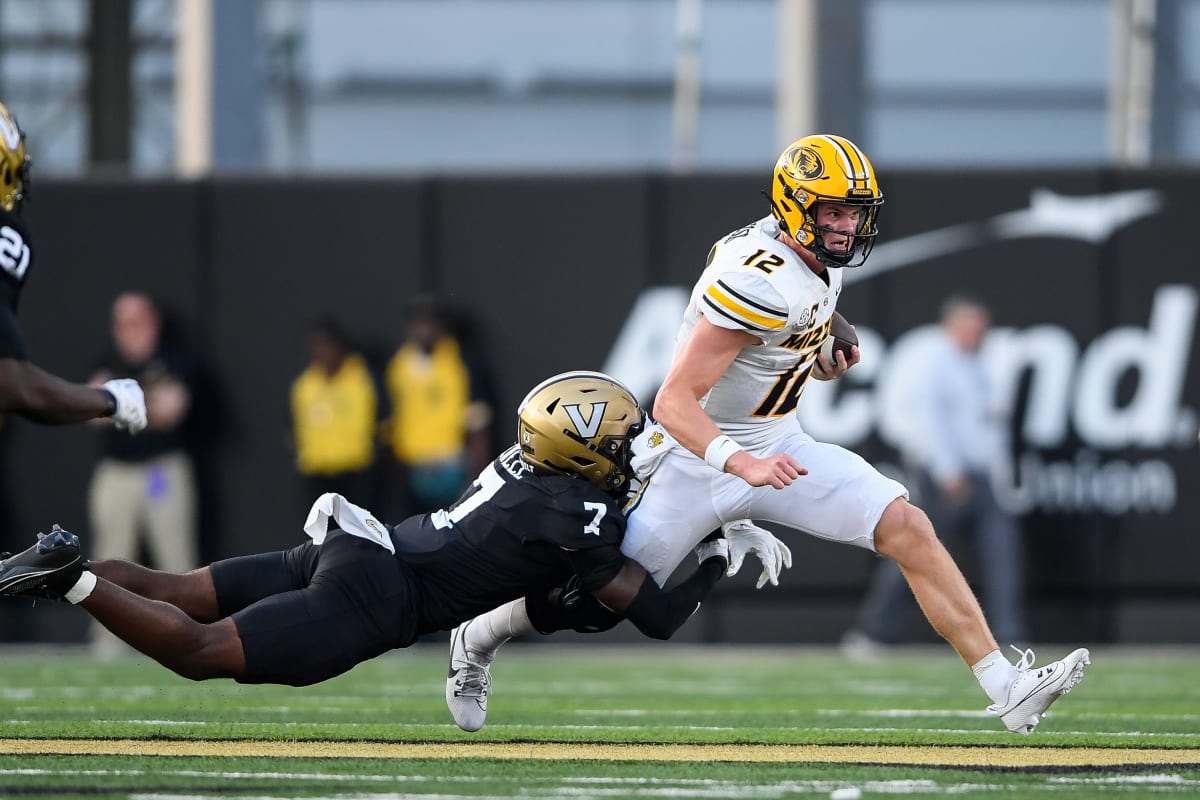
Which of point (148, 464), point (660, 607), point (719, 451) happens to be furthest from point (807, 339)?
point (148, 464)

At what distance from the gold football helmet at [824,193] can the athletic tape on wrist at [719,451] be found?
2.29 feet

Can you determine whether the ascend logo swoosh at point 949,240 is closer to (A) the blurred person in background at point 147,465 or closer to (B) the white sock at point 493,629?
(A) the blurred person in background at point 147,465

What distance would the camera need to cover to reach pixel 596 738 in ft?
18.5

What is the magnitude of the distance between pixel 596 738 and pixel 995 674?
1191 millimetres

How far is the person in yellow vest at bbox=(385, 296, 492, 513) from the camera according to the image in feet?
35.6

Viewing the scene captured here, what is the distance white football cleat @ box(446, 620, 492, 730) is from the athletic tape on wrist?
39.3 inches

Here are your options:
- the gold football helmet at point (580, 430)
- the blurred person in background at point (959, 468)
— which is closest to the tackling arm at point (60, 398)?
the gold football helmet at point (580, 430)

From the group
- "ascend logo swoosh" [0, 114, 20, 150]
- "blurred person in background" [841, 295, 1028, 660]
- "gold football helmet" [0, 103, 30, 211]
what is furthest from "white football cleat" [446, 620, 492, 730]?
"blurred person in background" [841, 295, 1028, 660]

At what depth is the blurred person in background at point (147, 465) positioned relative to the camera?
10.7 meters

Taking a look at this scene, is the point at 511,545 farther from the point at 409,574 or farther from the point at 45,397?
the point at 45,397

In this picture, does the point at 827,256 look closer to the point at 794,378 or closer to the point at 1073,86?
the point at 794,378

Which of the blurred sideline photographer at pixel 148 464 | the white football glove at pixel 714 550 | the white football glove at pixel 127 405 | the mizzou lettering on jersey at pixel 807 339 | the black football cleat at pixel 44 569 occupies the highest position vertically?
the mizzou lettering on jersey at pixel 807 339

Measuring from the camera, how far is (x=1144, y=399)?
35.8 feet

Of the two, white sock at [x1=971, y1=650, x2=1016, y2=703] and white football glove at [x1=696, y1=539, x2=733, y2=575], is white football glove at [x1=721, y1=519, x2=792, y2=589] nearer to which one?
white football glove at [x1=696, y1=539, x2=733, y2=575]
